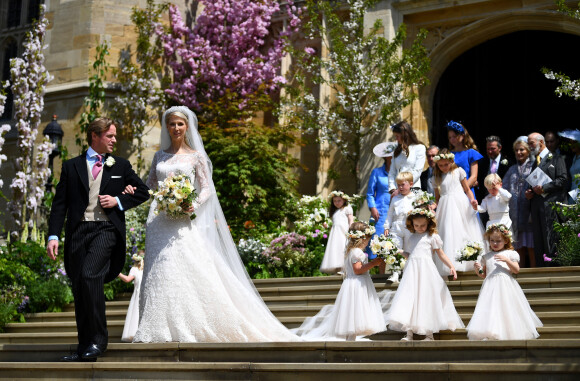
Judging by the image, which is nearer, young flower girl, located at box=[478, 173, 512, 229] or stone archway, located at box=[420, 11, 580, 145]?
young flower girl, located at box=[478, 173, 512, 229]

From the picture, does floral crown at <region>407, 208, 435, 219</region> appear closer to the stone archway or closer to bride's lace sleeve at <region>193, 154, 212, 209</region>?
bride's lace sleeve at <region>193, 154, 212, 209</region>

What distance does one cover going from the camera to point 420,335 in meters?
8.55

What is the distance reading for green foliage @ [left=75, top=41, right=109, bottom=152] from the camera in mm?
17625

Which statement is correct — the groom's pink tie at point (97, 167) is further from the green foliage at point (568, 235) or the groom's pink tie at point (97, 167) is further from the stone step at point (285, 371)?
the green foliage at point (568, 235)

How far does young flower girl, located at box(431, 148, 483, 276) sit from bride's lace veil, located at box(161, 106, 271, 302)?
138 inches

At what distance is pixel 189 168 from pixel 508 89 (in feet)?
37.7

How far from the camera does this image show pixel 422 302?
825cm

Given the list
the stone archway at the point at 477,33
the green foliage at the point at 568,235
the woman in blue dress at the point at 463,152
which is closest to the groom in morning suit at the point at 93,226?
the green foliage at the point at 568,235

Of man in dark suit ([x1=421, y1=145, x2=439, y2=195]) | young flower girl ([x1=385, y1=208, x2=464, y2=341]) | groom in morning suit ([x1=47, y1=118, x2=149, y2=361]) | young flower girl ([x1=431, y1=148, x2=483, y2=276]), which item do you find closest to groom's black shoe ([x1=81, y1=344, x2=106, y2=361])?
groom in morning suit ([x1=47, y1=118, x2=149, y2=361])

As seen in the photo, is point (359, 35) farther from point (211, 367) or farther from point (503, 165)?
point (211, 367)

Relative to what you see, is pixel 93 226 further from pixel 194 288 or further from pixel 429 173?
pixel 429 173

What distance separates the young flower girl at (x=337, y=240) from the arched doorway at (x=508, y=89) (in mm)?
4972

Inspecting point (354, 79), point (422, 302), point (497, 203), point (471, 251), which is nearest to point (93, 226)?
point (422, 302)

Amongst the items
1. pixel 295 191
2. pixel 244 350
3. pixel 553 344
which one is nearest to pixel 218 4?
pixel 295 191
